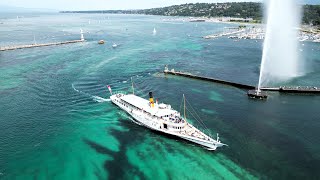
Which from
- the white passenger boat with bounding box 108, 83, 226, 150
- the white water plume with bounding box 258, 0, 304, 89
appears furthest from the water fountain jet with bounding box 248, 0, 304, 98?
the white passenger boat with bounding box 108, 83, 226, 150

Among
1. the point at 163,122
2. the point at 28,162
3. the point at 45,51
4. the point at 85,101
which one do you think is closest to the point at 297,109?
the point at 163,122

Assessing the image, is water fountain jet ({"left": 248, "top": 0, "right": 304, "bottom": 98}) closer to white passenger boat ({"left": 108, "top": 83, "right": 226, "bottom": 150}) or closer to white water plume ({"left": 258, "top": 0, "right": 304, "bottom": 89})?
white water plume ({"left": 258, "top": 0, "right": 304, "bottom": 89})

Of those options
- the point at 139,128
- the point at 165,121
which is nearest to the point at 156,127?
the point at 165,121

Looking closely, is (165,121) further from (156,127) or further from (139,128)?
(139,128)

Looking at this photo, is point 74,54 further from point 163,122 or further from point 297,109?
point 297,109

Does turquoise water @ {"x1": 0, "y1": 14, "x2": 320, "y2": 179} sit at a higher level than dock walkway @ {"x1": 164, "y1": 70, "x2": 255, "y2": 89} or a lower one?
lower
